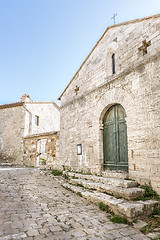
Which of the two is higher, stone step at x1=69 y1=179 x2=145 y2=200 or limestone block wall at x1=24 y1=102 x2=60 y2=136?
limestone block wall at x1=24 y1=102 x2=60 y2=136

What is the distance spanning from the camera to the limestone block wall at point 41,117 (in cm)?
1514

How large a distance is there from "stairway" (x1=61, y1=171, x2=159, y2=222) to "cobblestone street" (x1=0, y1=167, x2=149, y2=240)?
0.76ft

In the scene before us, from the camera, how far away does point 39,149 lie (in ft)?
42.1

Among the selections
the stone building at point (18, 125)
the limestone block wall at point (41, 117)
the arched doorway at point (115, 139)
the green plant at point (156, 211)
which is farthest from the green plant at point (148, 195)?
the limestone block wall at point (41, 117)

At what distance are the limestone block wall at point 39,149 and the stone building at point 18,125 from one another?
252 mm

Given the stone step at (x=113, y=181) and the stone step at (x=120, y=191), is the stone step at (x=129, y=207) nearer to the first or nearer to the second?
the stone step at (x=120, y=191)

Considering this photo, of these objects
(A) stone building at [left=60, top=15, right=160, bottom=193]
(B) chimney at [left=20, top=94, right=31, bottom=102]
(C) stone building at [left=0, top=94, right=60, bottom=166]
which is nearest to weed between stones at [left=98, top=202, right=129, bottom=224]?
(A) stone building at [left=60, top=15, right=160, bottom=193]

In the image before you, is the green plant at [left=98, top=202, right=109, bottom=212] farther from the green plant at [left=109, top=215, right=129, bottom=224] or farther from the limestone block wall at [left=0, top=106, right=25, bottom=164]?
the limestone block wall at [left=0, top=106, right=25, bottom=164]

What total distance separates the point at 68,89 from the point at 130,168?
5.51 metres

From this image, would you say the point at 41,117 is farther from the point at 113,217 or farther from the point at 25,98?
the point at 113,217

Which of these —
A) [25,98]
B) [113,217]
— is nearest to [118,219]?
[113,217]

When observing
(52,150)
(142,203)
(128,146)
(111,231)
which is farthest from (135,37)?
(52,150)

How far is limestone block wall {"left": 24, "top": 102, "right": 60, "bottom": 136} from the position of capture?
15.1 meters

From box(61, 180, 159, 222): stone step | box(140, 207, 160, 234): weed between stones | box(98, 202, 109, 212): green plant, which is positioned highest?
box(61, 180, 159, 222): stone step
